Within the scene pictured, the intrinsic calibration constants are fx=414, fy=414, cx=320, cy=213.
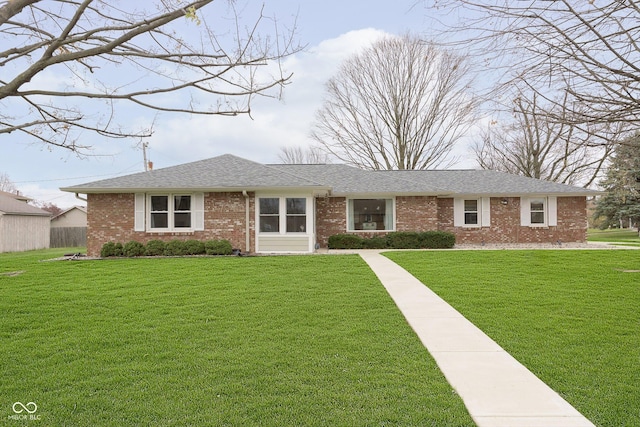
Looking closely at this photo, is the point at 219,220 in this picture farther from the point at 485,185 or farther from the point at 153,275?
the point at 485,185

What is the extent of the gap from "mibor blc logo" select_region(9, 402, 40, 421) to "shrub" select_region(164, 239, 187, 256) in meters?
12.3

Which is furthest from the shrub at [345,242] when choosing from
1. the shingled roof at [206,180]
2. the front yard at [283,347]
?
the front yard at [283,347]

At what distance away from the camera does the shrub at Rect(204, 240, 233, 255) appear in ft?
51.1

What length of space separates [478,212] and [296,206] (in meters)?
9.25

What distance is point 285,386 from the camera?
3.78 m

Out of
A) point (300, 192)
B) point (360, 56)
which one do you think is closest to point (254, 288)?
point (300, 192)

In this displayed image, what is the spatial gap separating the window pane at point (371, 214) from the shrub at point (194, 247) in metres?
6.81

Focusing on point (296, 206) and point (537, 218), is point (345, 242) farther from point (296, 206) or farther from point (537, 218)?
point (537, 218)

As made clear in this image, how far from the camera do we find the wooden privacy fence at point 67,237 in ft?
94.4

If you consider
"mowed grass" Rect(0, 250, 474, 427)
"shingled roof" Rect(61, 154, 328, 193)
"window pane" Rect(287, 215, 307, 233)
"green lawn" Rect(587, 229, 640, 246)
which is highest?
"shingled roof" Rect(61, 154, 328, 193)

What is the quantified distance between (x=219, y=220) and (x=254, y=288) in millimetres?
8004

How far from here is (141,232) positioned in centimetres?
1630

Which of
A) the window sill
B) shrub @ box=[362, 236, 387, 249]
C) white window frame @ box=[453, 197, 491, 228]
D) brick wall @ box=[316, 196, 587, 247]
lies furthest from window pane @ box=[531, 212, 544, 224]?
the window sill

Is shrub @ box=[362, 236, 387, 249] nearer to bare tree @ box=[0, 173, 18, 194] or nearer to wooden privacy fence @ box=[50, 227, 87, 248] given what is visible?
wooden privacy fence @ box=[50, 227, 87, 248]
